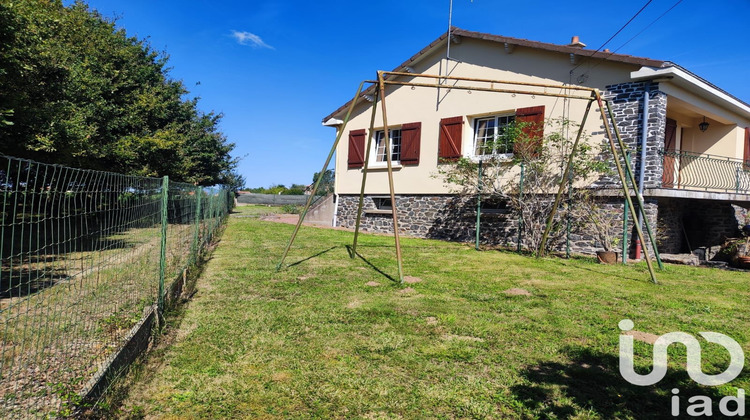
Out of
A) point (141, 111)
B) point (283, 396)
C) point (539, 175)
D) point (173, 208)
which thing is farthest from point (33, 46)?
point (539, 175)

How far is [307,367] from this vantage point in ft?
10.5

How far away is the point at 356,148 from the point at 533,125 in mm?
6347

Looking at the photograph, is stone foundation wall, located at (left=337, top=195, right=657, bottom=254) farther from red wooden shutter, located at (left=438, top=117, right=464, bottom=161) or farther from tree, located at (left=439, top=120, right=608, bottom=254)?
red wooden shutter, located at (left=438, top=117, right=464, bottom=161)

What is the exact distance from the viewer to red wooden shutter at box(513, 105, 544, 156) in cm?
1016

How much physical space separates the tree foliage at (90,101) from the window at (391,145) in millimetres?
7339

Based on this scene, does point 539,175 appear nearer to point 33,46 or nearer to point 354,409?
point 354,409

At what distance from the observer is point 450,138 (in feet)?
40.9

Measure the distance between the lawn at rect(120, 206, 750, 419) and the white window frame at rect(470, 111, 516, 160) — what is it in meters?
4.88

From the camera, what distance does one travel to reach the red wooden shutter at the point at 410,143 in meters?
13.5

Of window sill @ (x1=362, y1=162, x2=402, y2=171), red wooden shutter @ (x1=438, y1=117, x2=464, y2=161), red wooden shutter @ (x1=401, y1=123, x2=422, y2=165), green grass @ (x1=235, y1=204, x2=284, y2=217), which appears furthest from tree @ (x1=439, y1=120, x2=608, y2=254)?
green grass @ (x1=235, y1=204, x2=284, y2=217)

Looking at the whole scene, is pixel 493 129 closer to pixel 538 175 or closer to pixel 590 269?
Result: pixel 538 175

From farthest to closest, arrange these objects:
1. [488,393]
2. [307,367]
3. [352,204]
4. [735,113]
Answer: [352,204], [735,113], [307,367], [488,393]

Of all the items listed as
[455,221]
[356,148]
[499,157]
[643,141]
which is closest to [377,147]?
[356,148]

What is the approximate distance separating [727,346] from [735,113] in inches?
462
